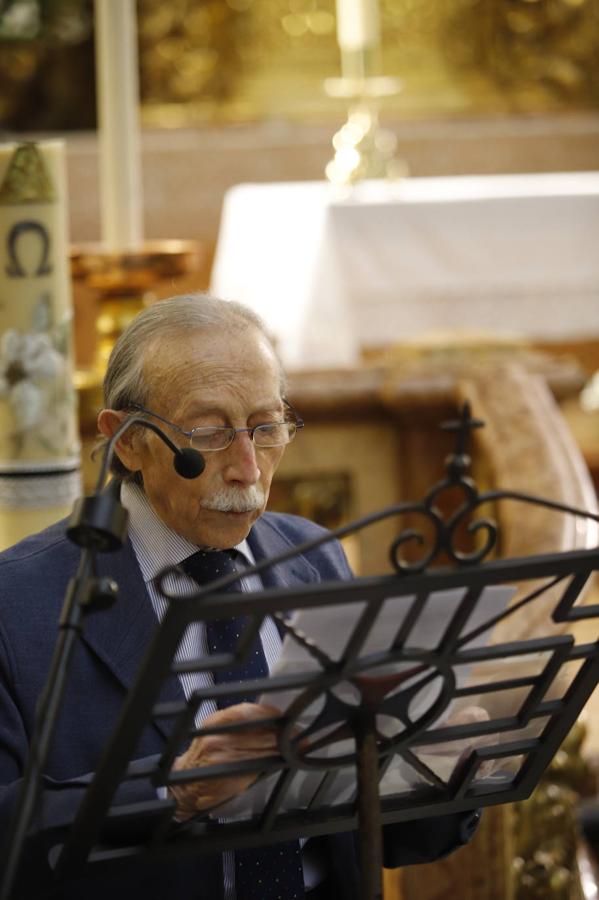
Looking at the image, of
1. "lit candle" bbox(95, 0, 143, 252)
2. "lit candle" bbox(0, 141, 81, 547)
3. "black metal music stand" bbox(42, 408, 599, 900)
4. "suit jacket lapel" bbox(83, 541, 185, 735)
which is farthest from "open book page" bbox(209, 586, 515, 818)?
"lit candle" bbox(95, 0, 143, 252)

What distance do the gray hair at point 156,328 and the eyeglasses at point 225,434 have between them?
3 centimetres

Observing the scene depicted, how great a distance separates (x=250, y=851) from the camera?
2.06m

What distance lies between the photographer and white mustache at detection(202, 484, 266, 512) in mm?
2090

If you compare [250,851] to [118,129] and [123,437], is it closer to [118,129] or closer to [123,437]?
[123,437]

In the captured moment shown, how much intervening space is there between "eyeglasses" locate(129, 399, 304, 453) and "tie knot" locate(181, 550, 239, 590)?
17 centimetres

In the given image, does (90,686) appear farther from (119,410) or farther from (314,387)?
(314,387)

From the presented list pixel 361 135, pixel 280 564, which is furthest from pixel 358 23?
pixel 280 564

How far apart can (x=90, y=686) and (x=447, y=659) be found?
25.9 inches

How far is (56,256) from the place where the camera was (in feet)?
9.34

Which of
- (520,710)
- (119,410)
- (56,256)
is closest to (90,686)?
(119,410)

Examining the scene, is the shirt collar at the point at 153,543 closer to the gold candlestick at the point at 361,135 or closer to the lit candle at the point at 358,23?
the gold candlestick at the point at 361,135

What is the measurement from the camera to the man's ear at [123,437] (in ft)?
7.13

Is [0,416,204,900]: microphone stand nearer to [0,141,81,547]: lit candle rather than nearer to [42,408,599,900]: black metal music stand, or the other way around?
[42,408,599,900]: black metal music stand

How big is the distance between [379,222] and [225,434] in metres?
4.27
